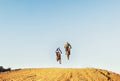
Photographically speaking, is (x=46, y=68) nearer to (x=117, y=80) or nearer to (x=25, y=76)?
(x=25, y=76)

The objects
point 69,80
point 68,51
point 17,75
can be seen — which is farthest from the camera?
point 68,51

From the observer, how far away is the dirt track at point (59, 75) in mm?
28525

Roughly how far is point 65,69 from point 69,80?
253 centimetres

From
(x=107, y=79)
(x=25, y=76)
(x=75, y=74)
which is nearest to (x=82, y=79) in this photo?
(x=75, y=74)

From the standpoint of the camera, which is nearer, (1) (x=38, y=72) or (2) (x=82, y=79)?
(2) (x=82, y=79)

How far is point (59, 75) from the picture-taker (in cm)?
2862

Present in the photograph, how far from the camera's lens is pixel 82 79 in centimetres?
2856

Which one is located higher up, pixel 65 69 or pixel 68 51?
pixel 68 51

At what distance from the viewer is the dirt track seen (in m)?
28.5

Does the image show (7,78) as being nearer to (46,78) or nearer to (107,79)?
(46,78)

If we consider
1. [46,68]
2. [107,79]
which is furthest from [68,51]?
[107,79]

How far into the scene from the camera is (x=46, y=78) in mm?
28531

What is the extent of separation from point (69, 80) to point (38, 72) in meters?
3.83

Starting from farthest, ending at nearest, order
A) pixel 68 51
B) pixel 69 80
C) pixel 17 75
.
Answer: pixel 68 51
pixel 17 75
pixel 69 80
